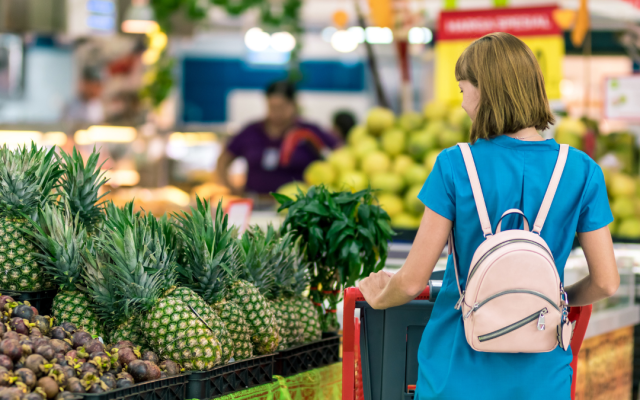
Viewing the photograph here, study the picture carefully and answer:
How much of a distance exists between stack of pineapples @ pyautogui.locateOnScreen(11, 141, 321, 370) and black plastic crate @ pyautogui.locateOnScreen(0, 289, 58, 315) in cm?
3

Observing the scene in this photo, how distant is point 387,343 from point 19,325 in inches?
42.4

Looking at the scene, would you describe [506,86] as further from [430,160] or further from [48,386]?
[430,160]

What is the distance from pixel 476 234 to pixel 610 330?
2251 mm

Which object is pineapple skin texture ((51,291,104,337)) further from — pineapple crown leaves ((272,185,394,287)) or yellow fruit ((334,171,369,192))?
yellow fruit ((334,171,369,192))

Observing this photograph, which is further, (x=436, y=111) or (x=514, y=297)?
(x=436, y=111)

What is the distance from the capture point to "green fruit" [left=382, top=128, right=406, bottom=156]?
4.84 metres

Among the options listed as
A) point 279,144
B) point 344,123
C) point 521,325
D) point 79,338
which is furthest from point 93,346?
point 344,123

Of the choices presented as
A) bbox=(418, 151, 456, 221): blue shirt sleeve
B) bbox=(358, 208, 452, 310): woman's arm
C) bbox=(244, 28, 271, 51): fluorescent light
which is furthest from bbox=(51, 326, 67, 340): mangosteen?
bbox=(244, 28, 271, 51): fluorescent light

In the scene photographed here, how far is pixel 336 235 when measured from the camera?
2.69 meters

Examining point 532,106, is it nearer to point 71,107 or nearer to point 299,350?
point 299,350

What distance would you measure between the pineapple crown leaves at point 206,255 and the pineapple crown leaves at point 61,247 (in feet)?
1.05

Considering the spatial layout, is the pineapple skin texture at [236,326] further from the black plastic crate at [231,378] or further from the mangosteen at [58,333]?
the mangosteen at [58,333]

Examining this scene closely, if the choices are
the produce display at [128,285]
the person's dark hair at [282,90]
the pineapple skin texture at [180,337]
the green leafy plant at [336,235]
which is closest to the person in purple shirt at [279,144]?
the person's dark hair at [282,90]

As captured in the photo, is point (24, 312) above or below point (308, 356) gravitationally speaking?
above
